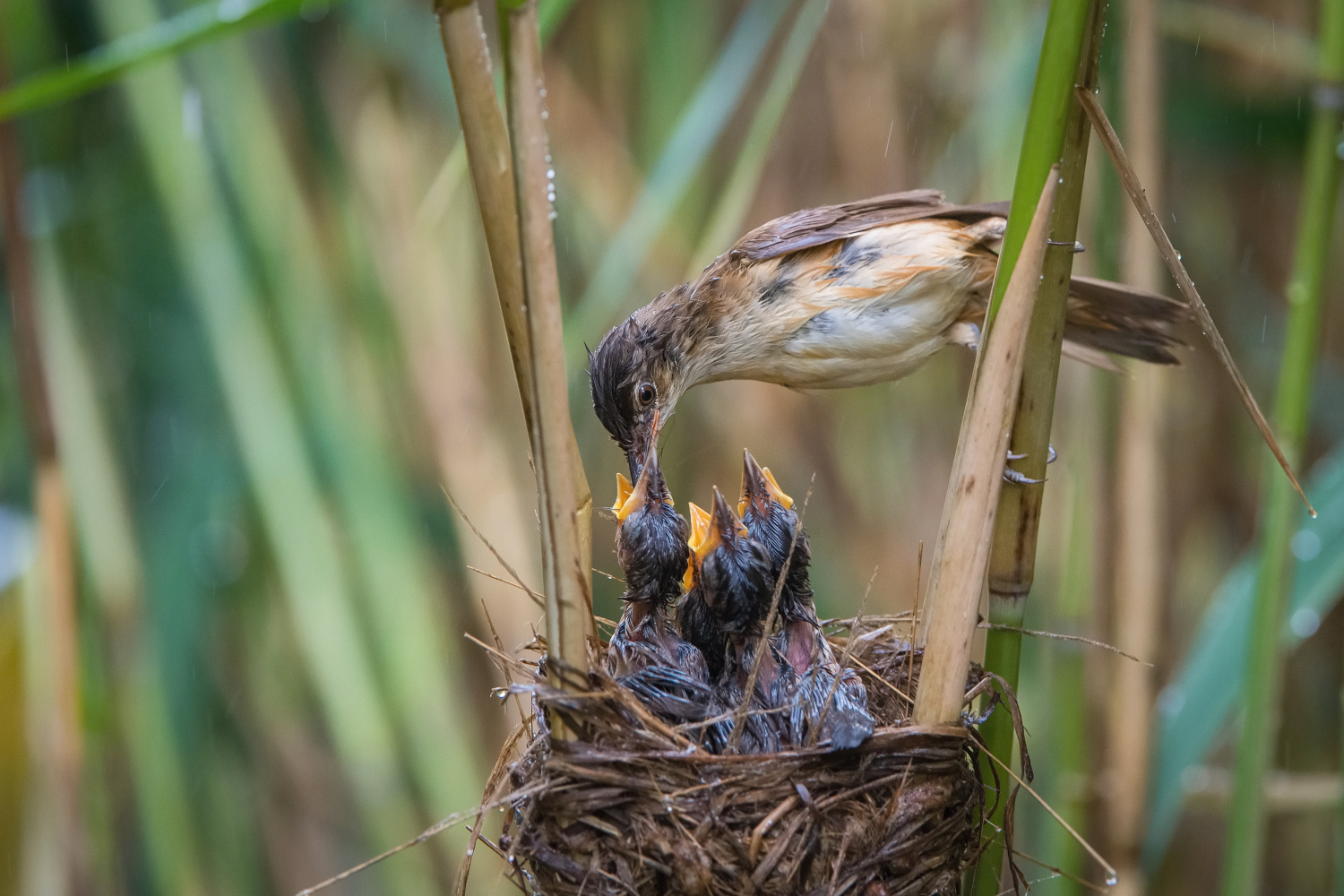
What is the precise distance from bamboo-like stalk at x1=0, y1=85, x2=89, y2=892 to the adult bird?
91cm

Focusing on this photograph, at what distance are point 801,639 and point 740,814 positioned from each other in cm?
42

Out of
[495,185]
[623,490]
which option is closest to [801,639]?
[623,490]

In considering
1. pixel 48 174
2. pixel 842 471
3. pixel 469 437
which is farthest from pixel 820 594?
pixel 48 174

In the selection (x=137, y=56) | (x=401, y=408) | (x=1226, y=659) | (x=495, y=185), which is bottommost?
(x=1226, y=659)

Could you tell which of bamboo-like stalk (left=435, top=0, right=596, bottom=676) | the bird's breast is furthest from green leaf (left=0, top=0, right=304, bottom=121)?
the bird's breast

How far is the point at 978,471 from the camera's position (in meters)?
0.95

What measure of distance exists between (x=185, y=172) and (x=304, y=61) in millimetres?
457

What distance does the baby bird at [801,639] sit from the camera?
1.22 metres

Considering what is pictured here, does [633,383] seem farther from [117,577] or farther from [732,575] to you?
[117,577]

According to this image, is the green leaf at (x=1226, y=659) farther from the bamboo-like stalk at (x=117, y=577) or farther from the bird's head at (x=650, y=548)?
the bamboo-like stalk at (x=117, y=577)

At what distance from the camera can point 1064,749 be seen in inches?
64.4

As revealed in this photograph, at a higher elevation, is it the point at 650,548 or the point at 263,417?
the point at 263,417

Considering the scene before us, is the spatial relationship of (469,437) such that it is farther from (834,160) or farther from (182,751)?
Answer: (834,160)

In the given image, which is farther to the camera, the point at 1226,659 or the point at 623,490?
the point at 623,490
